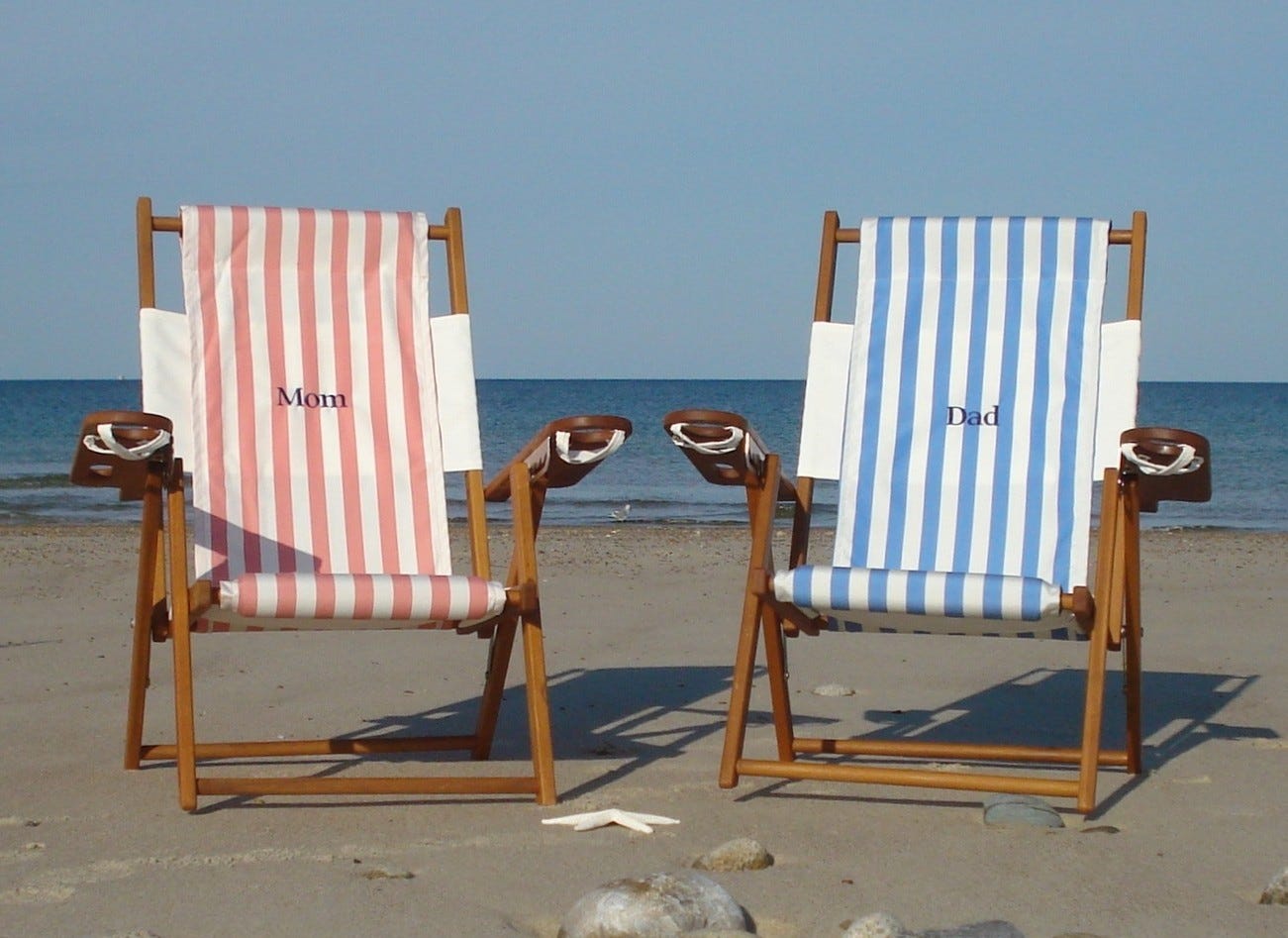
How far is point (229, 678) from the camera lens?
13.0 feet

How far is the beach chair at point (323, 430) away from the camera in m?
2.89

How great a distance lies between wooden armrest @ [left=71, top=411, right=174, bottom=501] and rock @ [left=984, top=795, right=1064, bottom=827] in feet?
5.10

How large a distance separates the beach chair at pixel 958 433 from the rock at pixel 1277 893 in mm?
746

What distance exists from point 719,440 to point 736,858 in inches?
33.2

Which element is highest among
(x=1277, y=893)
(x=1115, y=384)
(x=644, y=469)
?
(x=1115, y=384)

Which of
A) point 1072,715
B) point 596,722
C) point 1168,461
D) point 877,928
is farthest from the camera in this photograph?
point 1072,715

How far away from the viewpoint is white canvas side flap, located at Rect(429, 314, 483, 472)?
3.23 meters

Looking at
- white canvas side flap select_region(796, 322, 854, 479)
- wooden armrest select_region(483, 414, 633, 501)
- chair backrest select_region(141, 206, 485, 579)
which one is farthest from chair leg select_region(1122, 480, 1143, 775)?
chair backrest select_region(141, 206, 485, 579)

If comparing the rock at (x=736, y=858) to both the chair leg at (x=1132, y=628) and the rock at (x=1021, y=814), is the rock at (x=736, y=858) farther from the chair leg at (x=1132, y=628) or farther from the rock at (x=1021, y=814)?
the chair leg at (x=1132, y=628)

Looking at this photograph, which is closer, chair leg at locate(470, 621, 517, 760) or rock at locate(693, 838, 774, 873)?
rock at locate(693, 838, 774, 873)

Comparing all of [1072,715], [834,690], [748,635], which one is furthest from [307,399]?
[1072,715]

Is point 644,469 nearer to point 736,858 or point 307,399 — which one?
point 307,399

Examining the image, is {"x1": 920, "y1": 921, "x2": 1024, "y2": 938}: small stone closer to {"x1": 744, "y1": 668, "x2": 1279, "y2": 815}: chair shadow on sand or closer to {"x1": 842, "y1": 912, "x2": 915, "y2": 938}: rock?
{"x1": 842, "y1": 912, "x2": 915, "y2": 938}: rock

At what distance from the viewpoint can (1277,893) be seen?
7.00 ft
